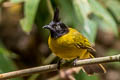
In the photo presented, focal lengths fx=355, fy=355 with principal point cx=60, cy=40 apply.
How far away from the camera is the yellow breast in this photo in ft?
9.19

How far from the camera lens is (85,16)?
3.21 m

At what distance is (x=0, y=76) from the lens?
2383mm

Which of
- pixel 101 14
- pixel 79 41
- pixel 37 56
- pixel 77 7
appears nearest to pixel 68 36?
pixel 79 41

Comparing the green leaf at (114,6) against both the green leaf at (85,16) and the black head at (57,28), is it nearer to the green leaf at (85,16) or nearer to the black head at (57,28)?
the green leaf at (85,16)

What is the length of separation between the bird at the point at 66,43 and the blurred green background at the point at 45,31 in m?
0.14

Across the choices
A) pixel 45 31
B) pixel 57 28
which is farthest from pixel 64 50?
pixel 45 31

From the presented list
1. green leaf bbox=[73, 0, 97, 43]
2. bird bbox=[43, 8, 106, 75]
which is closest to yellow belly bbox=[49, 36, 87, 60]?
bird bbox=[43, 8, 106, 75]

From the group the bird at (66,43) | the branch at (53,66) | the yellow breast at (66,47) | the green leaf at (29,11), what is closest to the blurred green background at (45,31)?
the green leaf at (29,11)

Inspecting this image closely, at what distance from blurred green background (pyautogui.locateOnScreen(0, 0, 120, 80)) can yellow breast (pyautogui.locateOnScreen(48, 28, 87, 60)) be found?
25cm

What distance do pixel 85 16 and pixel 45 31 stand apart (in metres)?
1.19

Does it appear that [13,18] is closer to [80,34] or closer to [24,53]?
[24,53]

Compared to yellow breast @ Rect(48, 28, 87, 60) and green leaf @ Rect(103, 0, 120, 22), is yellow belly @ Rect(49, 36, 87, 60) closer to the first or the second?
yellow breast @ Rect(48, 28, 87, 60)

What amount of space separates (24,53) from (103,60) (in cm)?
363

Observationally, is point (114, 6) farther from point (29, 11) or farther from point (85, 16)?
point (29, 11)
